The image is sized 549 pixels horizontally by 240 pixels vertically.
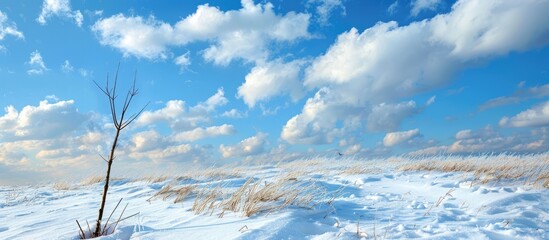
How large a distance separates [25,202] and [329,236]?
5.61m

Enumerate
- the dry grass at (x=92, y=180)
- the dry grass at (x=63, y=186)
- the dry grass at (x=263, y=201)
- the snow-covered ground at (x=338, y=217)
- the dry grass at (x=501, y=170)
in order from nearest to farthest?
the snow-covered ground at (x=338, y=217) → the dry grass at (x=263, y=201) → the dry grass at (x=501, y=170) → the dry grass at (x=63, y=186) → the dry grass at (x=92, y=180)

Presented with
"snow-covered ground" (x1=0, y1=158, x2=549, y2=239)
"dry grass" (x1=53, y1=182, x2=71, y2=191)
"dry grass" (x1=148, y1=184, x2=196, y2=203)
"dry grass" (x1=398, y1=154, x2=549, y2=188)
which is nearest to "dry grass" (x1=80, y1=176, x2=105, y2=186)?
"dry grass" (x1=53, y1=182, x2=71, y2=191)

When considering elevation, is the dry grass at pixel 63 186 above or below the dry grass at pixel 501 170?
above

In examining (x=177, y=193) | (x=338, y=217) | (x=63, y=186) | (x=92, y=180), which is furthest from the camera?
(x=92, y=180)

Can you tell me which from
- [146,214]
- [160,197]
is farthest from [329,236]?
[160,197]

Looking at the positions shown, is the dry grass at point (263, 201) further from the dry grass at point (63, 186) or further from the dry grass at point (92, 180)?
the dry grass at point (92, 180)

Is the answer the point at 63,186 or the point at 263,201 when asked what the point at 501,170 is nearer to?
the point at 263,201

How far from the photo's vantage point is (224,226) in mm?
3473

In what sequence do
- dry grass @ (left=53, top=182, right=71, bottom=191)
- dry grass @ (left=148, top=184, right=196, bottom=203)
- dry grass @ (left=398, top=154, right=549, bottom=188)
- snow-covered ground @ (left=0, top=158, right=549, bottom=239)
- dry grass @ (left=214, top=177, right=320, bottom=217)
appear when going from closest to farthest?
snow-covered ground @ (left=0, top=158, right=549, bottom=239)
dry grass @ (left=214, top=177, right=320, bottom=217)
dry grass @ (left=148, top=184, right=196, bottom=203)
dry grass @ (left=398, top=154, right=549, bottom=188)
dry grass @ (left=53, top=182, right=71, bottom=191)

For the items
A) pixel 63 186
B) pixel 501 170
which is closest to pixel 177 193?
pixel 63 186

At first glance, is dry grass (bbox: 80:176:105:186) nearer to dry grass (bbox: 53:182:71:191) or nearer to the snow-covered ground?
dry grass (bbox: 53:182:71:191)

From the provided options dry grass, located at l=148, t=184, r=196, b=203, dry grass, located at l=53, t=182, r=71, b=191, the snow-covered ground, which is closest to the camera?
the snow-covered ground

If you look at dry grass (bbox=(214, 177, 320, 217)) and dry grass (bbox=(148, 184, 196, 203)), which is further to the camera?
dry grass (bbox=(148, 184, 196, 203))

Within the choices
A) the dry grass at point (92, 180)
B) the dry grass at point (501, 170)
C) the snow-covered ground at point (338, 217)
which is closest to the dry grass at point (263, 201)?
the snow-covered ground at point (338, 217)
